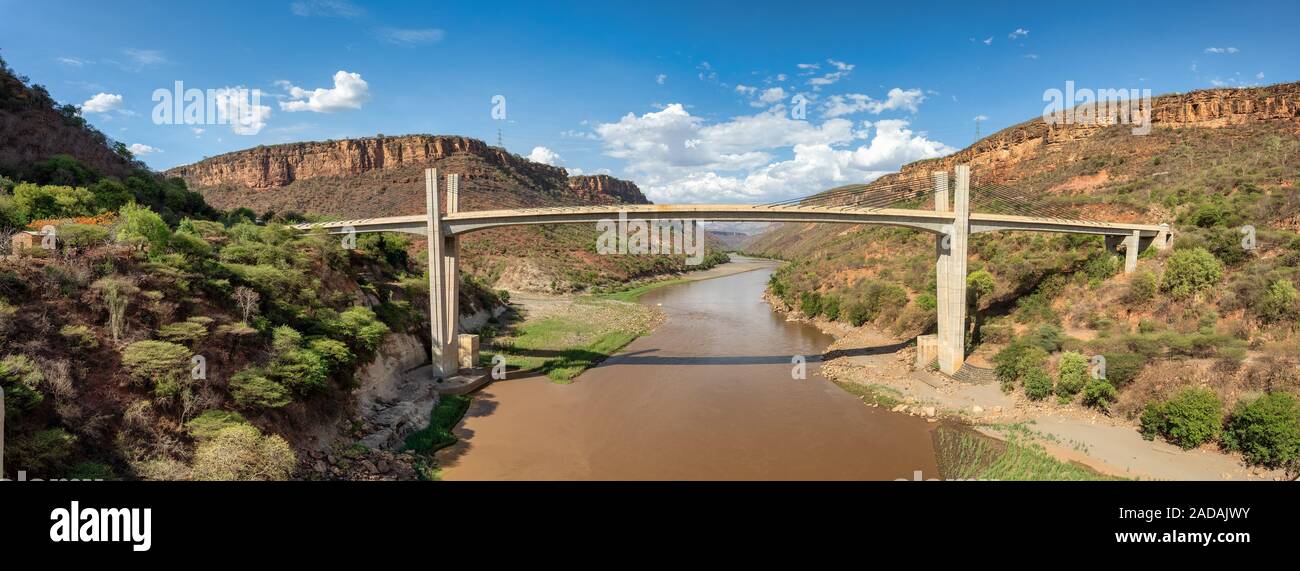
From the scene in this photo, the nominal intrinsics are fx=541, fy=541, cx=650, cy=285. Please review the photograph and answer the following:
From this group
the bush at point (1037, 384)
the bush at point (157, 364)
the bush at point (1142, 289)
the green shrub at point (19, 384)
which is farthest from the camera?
the bush at point (1142, 289)

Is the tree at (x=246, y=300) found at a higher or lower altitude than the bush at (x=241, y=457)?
higher

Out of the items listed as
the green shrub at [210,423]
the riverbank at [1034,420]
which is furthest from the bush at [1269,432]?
the green shrub at [210,423]

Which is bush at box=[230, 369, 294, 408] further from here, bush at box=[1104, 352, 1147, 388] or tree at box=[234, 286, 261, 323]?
bush at box=[1104, 352, 1147, 388]

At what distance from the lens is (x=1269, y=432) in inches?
460

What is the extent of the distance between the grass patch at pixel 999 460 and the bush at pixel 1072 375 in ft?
8.94

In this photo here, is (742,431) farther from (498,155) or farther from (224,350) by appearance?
(498,155)

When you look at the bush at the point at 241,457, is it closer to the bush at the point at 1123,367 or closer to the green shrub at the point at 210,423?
the green shrub at the point at 210,423

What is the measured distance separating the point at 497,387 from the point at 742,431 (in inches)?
386

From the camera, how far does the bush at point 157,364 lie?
10.3 metres

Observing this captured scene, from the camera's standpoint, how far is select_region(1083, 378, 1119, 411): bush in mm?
15539

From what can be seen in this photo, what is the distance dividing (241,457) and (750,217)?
55.5ft

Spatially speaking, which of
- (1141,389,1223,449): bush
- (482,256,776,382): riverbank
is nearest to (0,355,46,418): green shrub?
(482,256,776,382): riverbank

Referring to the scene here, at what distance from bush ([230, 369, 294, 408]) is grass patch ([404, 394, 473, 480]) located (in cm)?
345

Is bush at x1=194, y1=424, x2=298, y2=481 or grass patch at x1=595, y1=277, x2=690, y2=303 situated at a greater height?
grass patch at x1=595, y1=277, x2=690, y2=303
